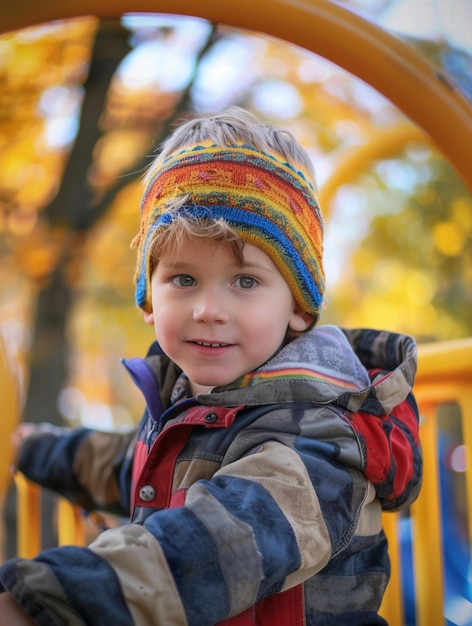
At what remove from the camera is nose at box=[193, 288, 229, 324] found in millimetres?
1403

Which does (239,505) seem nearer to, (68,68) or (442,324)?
(68,68)

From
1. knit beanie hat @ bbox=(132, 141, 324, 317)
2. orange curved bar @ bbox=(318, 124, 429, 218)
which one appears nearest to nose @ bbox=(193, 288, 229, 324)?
knit beanie hat @ bbox=(132, 141, 324, 317)

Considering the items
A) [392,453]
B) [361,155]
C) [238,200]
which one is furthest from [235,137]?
[361,155]

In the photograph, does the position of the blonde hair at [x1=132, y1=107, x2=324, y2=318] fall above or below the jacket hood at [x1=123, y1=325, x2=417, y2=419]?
above

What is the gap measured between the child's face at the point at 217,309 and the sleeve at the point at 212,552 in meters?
0.22

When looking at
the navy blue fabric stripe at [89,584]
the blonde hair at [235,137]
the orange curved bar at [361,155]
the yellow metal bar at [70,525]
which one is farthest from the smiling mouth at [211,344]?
the orange curved bar at [361,155]

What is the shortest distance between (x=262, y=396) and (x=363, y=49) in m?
0.70

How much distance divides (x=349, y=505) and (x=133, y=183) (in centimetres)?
374

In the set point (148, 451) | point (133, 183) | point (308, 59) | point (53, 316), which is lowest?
point (148, 451)

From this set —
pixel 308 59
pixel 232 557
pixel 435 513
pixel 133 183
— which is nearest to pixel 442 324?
pixel 308 59

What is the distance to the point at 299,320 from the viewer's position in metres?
1.58

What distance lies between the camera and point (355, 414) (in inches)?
55.8

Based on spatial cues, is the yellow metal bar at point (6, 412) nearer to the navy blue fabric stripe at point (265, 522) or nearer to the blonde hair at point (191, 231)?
the navy blue fabric stripe at point (265, 522)

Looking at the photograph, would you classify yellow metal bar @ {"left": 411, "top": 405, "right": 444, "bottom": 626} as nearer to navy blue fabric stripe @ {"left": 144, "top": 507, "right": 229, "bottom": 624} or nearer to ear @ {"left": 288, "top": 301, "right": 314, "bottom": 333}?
ear @ {"left": 288, "top": 301, "right": 314, "bottom": 333}
